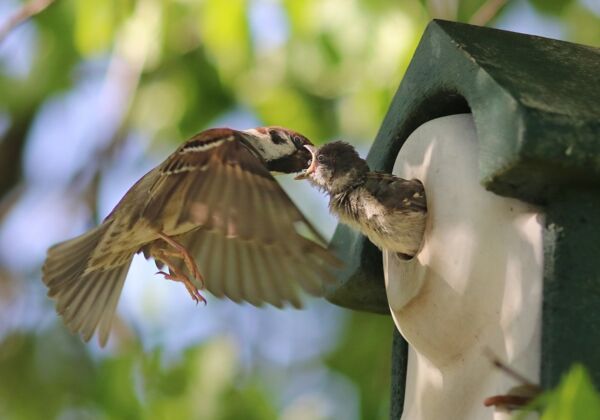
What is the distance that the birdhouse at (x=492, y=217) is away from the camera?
2555mm

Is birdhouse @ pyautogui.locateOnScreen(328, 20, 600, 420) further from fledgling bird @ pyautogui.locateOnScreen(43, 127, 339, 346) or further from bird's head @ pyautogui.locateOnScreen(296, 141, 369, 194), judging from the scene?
fledgling bird @ pyautogui.locateOnScreen(43, 127, 339, 346)

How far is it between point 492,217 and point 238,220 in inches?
28.0

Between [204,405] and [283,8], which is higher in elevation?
[283,8]

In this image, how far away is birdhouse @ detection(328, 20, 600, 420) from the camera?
255 centimetres

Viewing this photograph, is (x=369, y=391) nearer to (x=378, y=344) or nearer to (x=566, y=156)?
(x=378, y=344)

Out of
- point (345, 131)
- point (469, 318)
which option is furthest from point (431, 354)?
point (345, 131)

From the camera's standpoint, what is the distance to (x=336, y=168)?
3277 millimetres

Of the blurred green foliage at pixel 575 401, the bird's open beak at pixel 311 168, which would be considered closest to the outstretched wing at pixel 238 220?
the bird's open beak at pixel 311 168

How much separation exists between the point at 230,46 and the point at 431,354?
1.24 metres

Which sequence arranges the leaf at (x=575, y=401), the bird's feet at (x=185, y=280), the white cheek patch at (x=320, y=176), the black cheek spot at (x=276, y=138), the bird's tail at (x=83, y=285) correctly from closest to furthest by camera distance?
the leaf at (x=575, y=401) → the white cheek patch at (x=320, y=176) → the bird's feet at (x=185, y=280) → the black cheek spot at (x=276, y=138) → the bird's tail at (x=83, y=285)

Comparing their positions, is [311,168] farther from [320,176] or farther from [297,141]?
[297,141]

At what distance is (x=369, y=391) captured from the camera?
541cm

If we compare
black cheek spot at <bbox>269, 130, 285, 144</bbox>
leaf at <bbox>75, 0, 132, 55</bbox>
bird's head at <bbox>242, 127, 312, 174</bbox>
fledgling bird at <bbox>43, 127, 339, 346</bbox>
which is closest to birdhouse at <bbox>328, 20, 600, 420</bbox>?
fledgling bird at <bbox>43, 127, 339, 346</bbox>

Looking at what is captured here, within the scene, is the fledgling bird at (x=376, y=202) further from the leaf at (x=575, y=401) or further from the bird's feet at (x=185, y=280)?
the leaf at (x=575, y=401)
